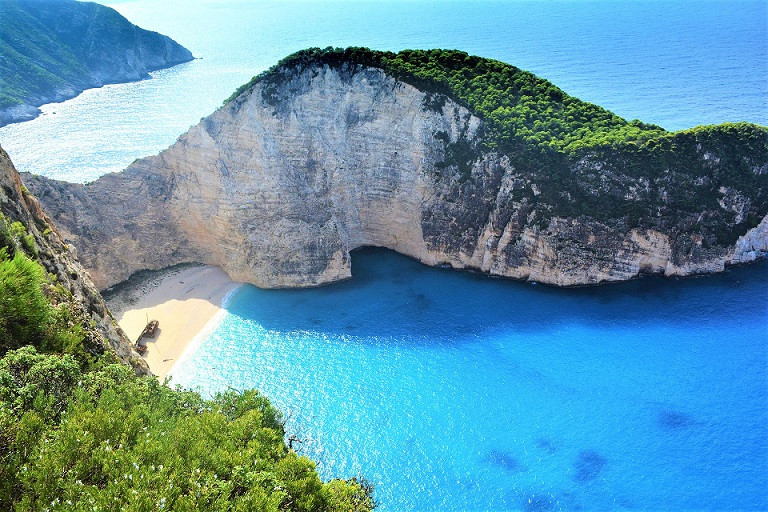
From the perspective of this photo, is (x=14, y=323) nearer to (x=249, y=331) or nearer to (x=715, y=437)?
(x=249, y=331)

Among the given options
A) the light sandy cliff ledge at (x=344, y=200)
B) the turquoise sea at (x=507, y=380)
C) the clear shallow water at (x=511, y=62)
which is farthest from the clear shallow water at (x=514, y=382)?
the clear shallow water at (x=511, y=62)

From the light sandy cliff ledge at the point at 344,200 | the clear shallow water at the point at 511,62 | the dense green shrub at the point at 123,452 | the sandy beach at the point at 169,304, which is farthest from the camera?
the clear shallow water at the point at 511,62

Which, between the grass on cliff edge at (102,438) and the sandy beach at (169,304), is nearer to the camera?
A: the grass on cliff edge at (102,438)

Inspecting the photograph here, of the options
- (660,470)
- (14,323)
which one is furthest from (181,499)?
(660,470)

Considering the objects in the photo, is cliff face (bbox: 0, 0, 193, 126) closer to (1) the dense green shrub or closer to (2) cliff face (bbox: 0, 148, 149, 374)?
(2) cliff face (bbox: 0, 148, 149, 374)

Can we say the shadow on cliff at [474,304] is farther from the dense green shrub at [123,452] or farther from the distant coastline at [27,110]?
the distant coastline at [27,110]

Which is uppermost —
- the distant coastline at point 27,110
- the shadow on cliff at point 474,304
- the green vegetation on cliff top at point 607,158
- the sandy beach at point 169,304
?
the green vegetation on cliff top at point 607,158

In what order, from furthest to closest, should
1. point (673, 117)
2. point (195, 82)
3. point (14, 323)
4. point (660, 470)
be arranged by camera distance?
1. point (195, 82)
2. point (673, 117)
3. point (660, 470)
4. point (14, 323)
